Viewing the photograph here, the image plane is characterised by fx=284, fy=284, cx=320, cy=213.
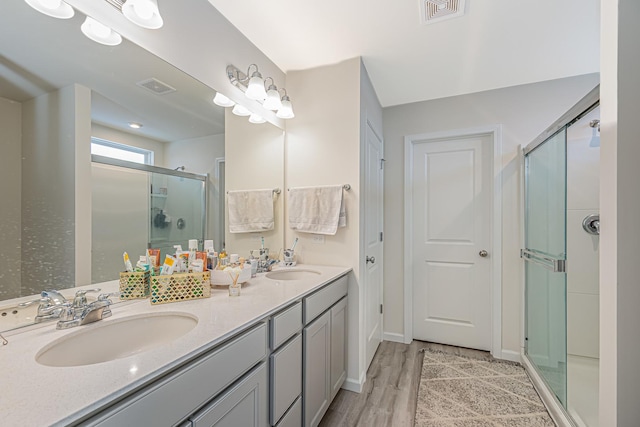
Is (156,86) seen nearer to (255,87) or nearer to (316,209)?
(255,87)

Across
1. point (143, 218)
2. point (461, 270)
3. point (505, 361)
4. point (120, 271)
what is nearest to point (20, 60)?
point (143, 218)

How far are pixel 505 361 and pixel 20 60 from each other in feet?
11.4

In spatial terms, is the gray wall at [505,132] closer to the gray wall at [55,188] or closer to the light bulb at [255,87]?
the light bulb at [255,87]

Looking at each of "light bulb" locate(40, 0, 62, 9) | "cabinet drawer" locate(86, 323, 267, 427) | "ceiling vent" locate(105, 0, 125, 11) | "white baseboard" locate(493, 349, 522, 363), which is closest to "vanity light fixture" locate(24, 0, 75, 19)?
"light bulb" locate(40, 0, 62, 9)

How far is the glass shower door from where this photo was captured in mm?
1812

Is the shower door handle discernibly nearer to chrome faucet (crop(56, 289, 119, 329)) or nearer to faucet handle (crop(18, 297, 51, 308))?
chrome faucet (crop(56, 289, 119, 329))

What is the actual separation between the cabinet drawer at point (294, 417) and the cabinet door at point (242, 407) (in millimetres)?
146

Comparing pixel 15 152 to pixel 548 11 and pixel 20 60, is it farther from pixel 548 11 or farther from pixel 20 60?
pixel 548 11

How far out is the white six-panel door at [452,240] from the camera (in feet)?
8.56

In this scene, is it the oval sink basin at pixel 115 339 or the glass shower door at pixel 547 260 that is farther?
the glass shower door at pixel 547 260

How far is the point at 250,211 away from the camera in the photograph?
2.05 m

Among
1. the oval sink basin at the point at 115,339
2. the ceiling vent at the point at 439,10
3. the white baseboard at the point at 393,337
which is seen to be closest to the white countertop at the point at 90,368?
the oval sink basin at the point at 115,339

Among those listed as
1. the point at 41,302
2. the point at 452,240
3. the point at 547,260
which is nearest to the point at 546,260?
the point at 547,260

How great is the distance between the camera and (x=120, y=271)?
1234 millimetres
